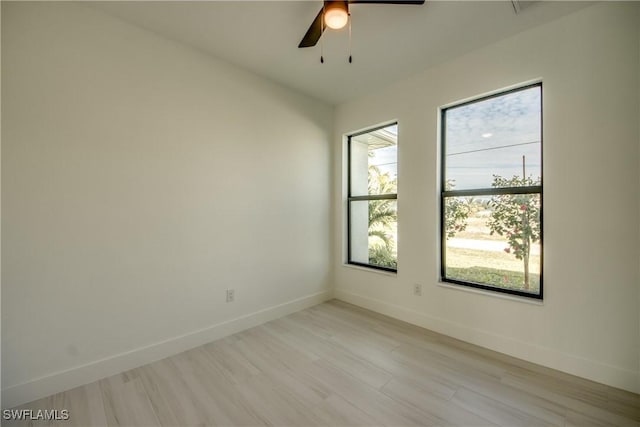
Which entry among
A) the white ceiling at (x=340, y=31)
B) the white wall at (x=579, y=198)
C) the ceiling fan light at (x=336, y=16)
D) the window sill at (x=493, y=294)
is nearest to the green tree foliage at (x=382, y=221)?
the window sill at (x=493, y=294)

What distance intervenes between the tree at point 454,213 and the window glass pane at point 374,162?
60cm

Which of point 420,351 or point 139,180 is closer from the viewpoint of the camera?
point 139,180

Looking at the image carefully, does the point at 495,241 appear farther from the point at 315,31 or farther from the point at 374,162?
the point at 315,31

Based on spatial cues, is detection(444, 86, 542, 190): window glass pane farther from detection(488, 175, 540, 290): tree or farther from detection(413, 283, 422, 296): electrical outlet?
detection(413, 283, 422, 296): electrical outlet

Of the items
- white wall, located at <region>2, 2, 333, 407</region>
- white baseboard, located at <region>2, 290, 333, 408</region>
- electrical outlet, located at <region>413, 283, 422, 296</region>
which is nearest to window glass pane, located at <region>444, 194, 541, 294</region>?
electrical outlet, located at <region>413, 283, 422, 296</region>

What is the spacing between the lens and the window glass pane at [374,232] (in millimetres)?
3311

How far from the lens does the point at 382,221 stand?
344cm

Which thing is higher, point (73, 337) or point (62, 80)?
point (62, 80)

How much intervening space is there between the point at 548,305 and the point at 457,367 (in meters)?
0.88

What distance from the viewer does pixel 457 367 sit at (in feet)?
7.06

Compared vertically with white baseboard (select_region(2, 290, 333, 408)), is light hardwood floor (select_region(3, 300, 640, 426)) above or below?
below

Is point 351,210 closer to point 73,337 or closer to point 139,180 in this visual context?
point 139,180

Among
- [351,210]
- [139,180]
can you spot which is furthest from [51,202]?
[351,210]

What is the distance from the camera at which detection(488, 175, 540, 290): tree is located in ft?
7.59
